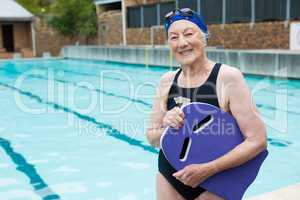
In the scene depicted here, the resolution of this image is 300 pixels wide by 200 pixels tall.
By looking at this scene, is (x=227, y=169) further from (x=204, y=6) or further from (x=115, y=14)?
(x=115, y=14)

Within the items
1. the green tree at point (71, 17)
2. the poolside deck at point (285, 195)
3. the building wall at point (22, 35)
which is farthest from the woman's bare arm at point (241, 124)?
the building wall at point (22, 35)

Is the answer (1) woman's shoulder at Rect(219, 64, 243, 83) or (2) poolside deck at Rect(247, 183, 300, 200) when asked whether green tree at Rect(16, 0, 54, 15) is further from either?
(1) woman's shoulder at Rect(219, 64, 243, 83)

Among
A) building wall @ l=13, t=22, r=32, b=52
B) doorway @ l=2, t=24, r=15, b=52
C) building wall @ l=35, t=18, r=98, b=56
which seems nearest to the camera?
doorway @ l=2, t=24, r=15, b=52

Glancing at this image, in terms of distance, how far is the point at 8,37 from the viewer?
27375mm

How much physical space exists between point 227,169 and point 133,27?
25.3 metres

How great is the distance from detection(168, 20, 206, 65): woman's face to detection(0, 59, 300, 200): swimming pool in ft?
9.33

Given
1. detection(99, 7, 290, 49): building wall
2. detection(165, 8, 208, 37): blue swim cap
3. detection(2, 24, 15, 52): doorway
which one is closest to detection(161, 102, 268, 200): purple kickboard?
detection(165, 8, 208, 37): blue swim cap

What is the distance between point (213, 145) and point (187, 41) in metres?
0.40

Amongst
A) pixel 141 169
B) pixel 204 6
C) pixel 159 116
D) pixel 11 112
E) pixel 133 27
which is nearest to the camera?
pixel 159 116

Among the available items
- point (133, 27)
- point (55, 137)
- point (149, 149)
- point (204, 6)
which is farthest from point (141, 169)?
point (133, 27)

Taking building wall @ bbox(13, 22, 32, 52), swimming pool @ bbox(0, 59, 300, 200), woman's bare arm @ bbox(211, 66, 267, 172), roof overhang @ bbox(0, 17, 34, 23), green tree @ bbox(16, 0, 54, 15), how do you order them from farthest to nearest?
1. green tree @ bbox(16, 0, 54, 15)
2. building wall @ bbox(13, 22, 32, 52)
3. roof overhang @ bbox(0, 17, 34, 23)
4. swimming pool @ bbox(0, 59, 300, 200)
5. woman's bare arm @ bbox(211, 66, 267, 172)

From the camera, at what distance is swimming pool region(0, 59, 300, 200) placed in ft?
14.6

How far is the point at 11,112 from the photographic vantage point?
8.85 meters

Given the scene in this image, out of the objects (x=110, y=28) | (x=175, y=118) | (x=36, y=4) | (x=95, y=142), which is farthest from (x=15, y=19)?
(x=175, y=118)
